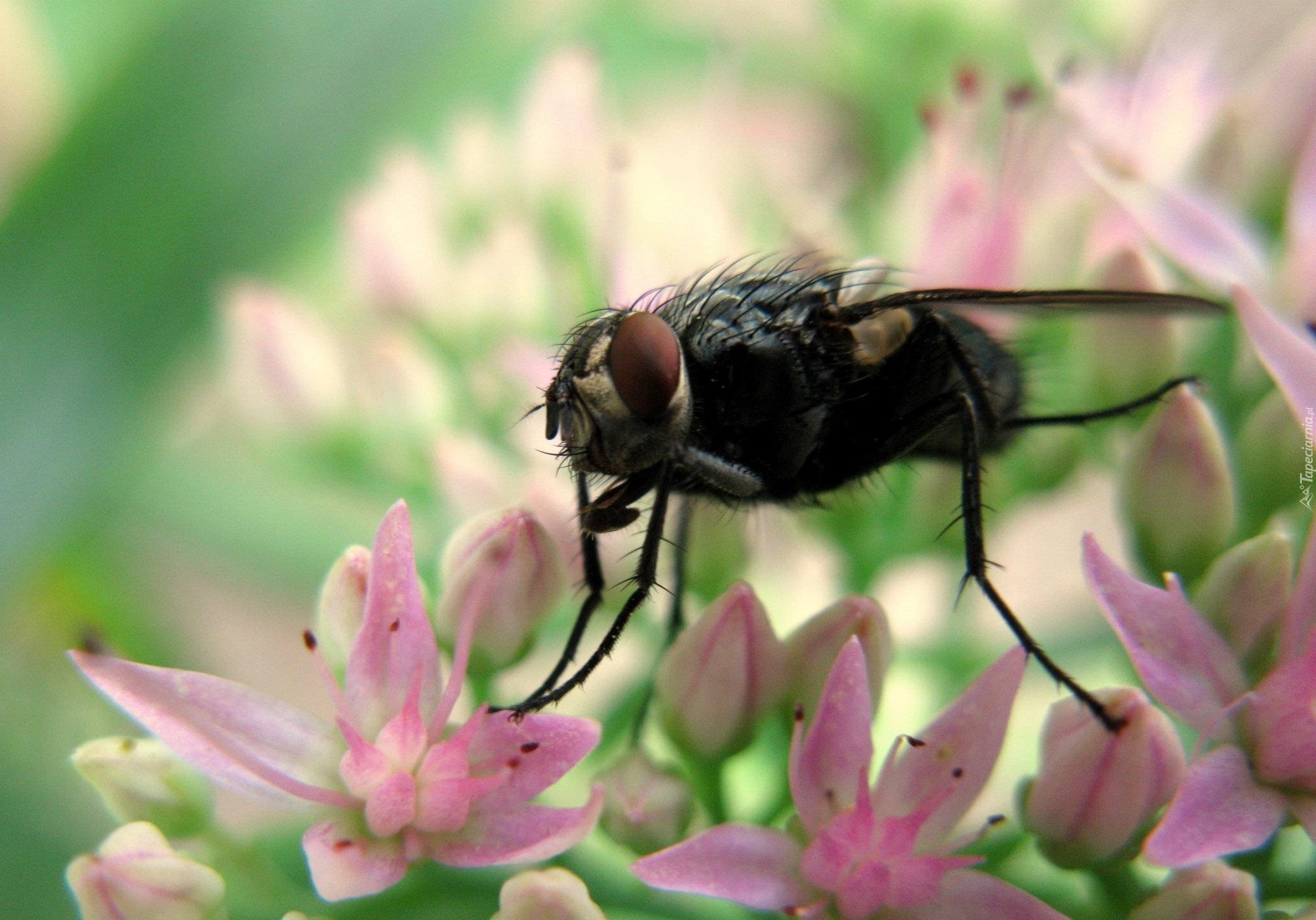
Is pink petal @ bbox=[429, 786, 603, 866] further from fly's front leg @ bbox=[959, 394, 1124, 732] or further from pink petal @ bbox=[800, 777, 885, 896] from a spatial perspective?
fly's front leg @ bbox=[959, 394, 1124, 732]

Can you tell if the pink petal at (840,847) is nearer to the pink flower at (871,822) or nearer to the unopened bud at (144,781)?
the pink flower at (871,822)

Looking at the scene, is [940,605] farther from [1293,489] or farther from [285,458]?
[285,458]

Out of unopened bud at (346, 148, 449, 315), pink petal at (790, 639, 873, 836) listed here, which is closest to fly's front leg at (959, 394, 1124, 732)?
pink petal at (790, 639, 873, 836)

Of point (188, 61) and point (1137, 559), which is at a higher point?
point (188, 61)

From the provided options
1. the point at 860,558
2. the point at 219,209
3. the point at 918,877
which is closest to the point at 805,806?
the point at 918,877

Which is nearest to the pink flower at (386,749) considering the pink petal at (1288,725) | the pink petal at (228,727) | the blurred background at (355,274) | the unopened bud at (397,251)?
the pink petal at (228,727)

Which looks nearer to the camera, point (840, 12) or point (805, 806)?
point (805, 806)

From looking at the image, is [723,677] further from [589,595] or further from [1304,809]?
[1304,809]
